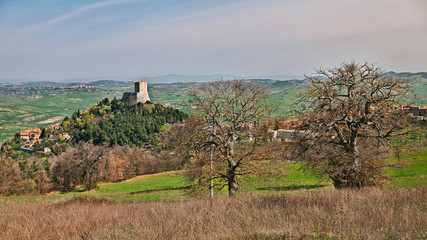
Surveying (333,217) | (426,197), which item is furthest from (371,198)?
(333,217)

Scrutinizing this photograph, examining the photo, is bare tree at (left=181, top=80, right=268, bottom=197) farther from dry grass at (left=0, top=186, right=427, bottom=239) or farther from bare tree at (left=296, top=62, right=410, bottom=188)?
dry grass at (left=0, top=186, right=427, bottom=239)

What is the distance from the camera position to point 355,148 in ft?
41.6

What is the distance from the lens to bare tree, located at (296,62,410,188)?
495 inches

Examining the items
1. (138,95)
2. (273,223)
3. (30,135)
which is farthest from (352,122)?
(30,135)

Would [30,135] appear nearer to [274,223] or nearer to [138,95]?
[138,95]

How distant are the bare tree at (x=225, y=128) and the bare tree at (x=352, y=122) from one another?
282 centimetres

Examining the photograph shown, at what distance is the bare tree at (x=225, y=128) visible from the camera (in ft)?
49.7

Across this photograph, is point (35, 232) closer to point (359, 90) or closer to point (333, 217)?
point (333, 217)

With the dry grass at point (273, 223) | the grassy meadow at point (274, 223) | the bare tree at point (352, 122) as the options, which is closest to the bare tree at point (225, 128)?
the bare tree at point (352, 122)

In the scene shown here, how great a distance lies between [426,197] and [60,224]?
Answer: 8.94m

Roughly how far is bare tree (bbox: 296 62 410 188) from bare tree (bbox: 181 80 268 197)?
9.25 feet

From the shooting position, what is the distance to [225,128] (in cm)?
1662

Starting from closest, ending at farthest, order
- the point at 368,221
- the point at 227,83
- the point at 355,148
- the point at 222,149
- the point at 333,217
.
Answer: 1. the point at 368,221
2. the point at 333,217
3. the point at 355,148
4. the point at 222,149
5. the point at 227,83

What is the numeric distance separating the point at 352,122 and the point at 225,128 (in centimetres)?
682
